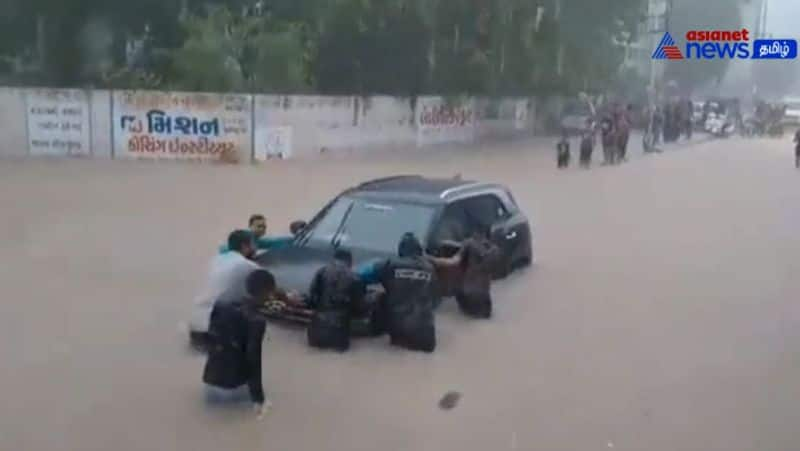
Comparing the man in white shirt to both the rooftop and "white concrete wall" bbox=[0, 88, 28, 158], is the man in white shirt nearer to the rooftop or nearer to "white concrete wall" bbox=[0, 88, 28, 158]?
the rooftop

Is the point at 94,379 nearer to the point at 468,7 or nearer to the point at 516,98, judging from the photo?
the point at 468,7

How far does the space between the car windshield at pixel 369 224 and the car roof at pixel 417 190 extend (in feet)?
0.45

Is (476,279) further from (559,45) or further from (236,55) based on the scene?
(559,45)

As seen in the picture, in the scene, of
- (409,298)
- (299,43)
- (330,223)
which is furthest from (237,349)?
(299,43)

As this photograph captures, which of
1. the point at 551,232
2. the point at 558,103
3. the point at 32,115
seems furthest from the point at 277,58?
the point at 558,103

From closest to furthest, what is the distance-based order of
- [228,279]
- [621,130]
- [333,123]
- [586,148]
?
[228,279], [586,148], [333,123], [621,130]

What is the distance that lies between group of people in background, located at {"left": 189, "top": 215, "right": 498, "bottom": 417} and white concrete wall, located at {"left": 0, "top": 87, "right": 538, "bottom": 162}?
1712 cm

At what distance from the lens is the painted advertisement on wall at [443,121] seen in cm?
3475

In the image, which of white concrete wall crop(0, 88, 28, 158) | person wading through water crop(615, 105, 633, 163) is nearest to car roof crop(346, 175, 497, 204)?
white concrete wall crop(0, 88, 28, 158)

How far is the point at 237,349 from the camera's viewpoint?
636cm

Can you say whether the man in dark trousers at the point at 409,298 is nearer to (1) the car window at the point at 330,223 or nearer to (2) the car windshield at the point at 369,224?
(2) the car windshield at the point at 369,224

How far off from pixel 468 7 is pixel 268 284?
29953mm

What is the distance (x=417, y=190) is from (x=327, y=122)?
1898 centimetres

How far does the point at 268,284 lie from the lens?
6.77m
